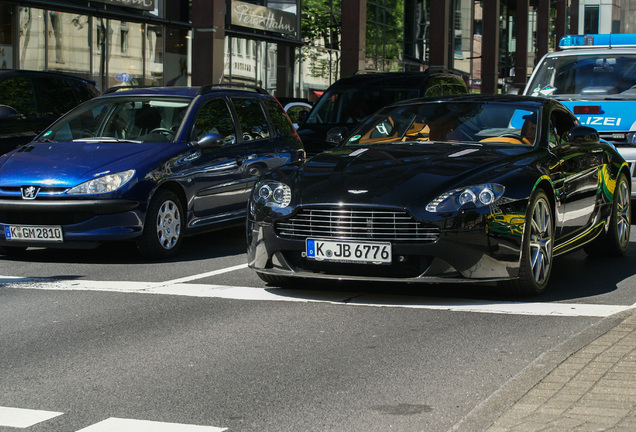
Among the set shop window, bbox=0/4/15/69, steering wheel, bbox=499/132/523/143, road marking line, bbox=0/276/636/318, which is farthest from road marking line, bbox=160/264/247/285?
shop window, bbox=0/4/15/69

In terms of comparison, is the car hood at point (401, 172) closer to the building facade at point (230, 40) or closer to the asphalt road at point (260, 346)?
the asphalt road at point (260, 346)

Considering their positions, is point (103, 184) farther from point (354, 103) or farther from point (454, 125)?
point (354, 103)

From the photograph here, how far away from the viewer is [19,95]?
1274 cm

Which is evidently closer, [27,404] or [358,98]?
[27,404]

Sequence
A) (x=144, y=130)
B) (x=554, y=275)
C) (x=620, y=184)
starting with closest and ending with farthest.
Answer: (x=554, y=275)
(x=620, y=184)
(x=144, y=130)

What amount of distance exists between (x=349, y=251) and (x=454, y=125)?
206 cm

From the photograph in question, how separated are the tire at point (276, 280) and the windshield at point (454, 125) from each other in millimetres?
1524

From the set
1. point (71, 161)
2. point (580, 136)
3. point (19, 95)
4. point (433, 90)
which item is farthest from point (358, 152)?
point (433, 90)

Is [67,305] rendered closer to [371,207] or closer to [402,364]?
[371,207]

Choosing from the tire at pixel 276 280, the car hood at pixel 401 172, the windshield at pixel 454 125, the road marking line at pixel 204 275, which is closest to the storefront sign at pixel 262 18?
the road marking line at pixel 204 275

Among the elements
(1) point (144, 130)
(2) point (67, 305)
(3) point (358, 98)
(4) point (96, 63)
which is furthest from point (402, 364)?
(4) point (96, 63)

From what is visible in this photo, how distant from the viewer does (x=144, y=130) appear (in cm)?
1057

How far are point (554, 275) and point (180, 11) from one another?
22.4m

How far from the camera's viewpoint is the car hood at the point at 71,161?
941cm
